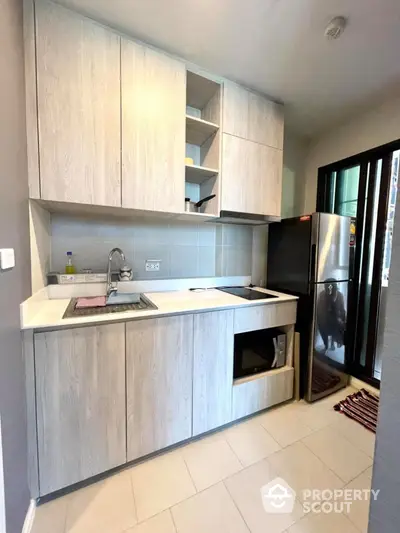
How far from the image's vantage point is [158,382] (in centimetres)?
133

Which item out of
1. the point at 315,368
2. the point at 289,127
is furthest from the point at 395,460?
the point at 289,127

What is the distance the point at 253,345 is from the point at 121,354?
3.34ft

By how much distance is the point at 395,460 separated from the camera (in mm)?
752

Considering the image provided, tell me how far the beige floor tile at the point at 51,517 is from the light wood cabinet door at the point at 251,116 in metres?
2.43

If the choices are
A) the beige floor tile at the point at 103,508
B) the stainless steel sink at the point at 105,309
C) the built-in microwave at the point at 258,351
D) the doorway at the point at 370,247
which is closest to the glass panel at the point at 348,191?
the doorway at the point at 370,247

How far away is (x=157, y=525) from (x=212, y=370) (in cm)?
74

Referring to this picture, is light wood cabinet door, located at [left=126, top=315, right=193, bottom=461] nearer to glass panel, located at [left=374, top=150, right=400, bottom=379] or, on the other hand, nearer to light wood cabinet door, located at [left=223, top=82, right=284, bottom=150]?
light wood cabinet door, located at [left=223, top=82, right=284, bottom=150]

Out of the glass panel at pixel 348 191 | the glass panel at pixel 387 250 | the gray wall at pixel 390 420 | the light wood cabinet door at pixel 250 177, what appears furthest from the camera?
the glass panel at pixel 348 191

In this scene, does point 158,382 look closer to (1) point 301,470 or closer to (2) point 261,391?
(2) point 261,391

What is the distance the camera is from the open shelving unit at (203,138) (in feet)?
5.47

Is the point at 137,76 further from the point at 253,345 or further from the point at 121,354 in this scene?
the point at 253,345

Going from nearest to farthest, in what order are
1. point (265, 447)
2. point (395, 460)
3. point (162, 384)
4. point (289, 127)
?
1. point (395, 460)
2. point (162, 384)
3. point (265, 447)
4. point (289, 127)

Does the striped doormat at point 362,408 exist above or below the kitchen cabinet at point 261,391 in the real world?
below

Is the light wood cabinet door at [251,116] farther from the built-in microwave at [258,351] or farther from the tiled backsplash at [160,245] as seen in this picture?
the built-in microwave at [258,351]
